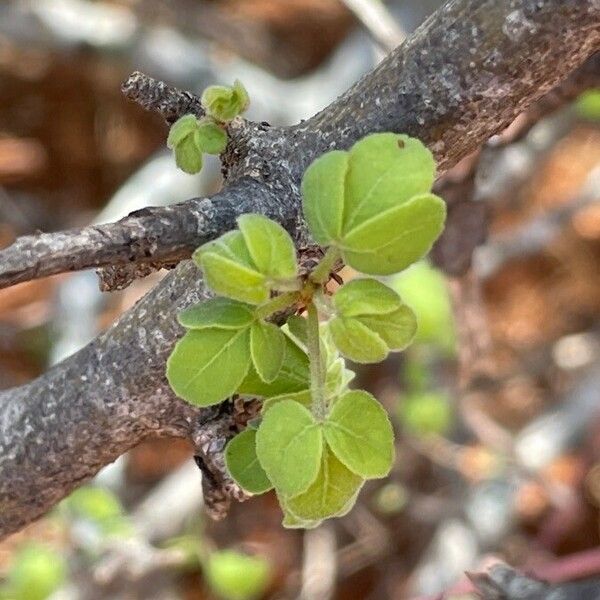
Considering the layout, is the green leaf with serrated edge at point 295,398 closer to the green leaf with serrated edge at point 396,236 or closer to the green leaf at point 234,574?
the green leaf with serrated edge at point 396,236

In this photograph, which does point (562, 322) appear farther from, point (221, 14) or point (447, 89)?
point (447, 89)

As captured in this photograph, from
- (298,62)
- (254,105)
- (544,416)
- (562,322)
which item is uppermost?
(254,105)

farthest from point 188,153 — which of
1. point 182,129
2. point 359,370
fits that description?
point 359,370

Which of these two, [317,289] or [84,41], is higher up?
[317,289]

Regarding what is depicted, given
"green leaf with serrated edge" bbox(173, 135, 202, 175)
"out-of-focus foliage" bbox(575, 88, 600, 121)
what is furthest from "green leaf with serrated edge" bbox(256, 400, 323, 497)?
"out-of-focus foliage" bbox(575, 88, 600, 121)

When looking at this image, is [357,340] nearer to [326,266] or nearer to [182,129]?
[326,266]

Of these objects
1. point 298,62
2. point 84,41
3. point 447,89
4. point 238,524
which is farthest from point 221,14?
point 447,89

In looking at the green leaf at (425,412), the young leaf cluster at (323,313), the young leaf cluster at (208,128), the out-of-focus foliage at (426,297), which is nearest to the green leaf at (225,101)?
the young leaf cluster at (208,128)
